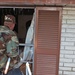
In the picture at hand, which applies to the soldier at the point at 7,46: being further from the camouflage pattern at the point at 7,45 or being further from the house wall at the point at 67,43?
the house wall at the point at 67,43

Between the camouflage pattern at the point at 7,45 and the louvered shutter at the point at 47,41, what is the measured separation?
375 millimetres

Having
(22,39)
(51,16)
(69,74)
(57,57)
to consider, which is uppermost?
(51,16)

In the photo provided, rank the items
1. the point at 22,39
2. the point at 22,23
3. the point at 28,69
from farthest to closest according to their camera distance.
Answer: the point at 22,23, the point at 22,39, the point at 28,69

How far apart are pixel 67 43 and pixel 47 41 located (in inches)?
14.1

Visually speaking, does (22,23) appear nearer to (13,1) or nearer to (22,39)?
(22,39)

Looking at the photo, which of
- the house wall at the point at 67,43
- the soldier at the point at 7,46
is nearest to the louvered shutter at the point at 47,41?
the house wall at the point at 67,43

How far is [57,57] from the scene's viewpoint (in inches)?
171

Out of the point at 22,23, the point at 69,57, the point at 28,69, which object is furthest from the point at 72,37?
the point at 22,23

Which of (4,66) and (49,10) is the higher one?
(49,10)

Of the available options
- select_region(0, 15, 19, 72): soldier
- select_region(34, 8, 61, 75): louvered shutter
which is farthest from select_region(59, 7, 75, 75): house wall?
select_region(0, 15, 19, 72): soldier

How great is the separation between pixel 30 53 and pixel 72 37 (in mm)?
872

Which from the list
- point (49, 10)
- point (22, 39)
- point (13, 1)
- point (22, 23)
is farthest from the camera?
point (22, 23)

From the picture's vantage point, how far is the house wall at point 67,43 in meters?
4.26

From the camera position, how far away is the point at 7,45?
14.0 ft
